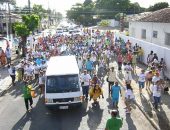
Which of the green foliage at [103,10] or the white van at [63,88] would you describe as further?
the green foliage at [103,10]

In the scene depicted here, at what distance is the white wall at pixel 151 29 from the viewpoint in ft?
92.0

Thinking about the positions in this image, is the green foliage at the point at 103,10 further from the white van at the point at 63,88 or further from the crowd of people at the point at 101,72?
the white van at the point at 63,88

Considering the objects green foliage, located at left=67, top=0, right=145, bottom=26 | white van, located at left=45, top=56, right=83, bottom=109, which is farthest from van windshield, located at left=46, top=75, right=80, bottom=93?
green foliage, located at left=67, top=0, right=145, bottom=26

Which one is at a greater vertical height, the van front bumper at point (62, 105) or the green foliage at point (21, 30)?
the green foliage at point (21, 30)

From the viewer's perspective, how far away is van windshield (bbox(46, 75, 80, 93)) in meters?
14.4

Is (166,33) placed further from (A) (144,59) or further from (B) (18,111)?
(B) (18,111)

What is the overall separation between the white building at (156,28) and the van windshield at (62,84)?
14.5 meters

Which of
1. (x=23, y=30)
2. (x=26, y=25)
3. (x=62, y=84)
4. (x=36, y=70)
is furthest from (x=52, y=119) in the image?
(x=26, y=25)

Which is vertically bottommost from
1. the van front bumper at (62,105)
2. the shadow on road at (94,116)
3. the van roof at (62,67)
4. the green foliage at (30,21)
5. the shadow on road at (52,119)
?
the shadow on road at (52,119)

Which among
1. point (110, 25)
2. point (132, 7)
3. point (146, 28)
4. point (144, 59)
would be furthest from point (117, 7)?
point (144, 59)

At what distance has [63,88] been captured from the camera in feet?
47.2

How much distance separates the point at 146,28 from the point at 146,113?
20399 mm

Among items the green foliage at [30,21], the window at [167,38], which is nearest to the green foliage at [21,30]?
the green foliage at [30,21]

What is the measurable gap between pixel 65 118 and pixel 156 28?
18575 mm
